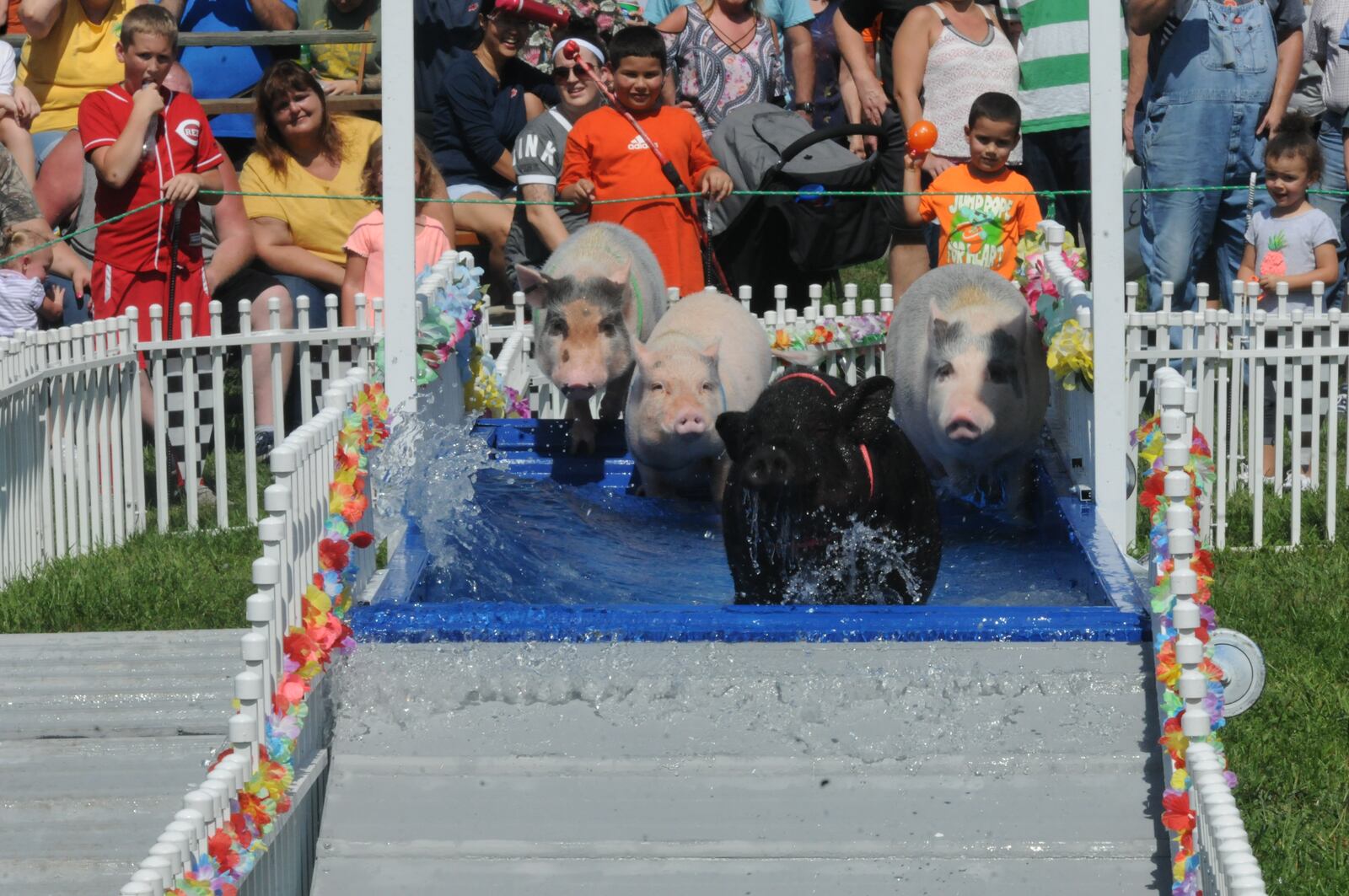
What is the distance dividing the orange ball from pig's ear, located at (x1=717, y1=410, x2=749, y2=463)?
10.2 ft

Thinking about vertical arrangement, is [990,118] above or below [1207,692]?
above

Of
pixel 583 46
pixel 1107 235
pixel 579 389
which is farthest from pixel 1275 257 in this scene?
pixel 579 389

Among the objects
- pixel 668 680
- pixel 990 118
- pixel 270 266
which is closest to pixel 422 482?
pixel 668 680

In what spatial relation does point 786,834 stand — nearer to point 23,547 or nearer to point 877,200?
point 23,547

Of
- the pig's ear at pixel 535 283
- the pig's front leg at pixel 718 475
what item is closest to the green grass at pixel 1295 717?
the pig's front leg at pixel 718 475

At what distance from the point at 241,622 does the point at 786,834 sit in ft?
10.9

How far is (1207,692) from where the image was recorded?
402 cm

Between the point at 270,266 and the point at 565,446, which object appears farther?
the point at 270,266

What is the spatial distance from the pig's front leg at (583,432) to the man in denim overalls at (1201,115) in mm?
3548

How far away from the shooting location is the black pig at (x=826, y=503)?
5.03 m

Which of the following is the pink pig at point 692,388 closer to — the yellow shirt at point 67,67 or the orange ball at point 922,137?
the orange ball at point 922,137

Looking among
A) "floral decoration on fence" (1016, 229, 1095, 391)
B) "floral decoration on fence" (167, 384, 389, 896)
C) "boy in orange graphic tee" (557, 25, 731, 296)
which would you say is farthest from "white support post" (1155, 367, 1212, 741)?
"boy in orange graphic tee" (557, 25, 731, 296)

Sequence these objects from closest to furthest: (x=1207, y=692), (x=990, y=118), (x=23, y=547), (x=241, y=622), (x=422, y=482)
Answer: (x=1207, y=692) < (x=422, y=482) < (x=241, y=622) < (x=23, y=547) < (x=990, y=118)

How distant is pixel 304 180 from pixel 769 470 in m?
5.30
